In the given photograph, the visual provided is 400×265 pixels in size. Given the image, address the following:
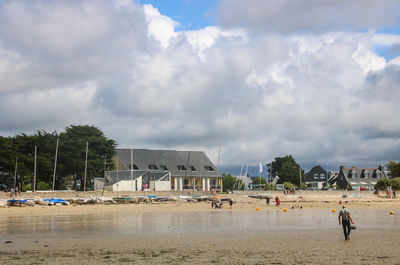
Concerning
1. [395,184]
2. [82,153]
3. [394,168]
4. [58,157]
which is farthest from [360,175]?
[58,157]

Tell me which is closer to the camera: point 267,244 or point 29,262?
point 29,262

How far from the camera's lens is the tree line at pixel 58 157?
7519 centimetres

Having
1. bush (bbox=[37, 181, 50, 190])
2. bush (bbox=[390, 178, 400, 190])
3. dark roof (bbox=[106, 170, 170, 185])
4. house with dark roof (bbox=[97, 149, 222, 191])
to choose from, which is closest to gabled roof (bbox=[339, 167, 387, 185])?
bush (bbox=[390, 178, 400, 190])

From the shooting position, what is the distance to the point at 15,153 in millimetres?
74812

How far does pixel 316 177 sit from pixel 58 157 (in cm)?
8424

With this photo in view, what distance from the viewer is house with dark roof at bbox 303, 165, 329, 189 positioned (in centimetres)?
13975

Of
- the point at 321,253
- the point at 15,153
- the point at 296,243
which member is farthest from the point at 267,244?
the point at 15,153

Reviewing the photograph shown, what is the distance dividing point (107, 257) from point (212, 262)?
171 inches

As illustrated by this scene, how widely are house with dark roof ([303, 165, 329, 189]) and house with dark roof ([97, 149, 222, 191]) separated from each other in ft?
144

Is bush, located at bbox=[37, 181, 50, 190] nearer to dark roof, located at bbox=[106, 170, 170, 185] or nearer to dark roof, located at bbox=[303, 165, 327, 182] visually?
dark roof, located at bbox=[106, 170, 170, 185]

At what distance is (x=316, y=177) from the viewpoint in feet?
468

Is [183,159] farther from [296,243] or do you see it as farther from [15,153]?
[296,243]

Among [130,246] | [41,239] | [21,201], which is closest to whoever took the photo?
[130,246]

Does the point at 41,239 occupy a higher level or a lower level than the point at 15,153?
lower
